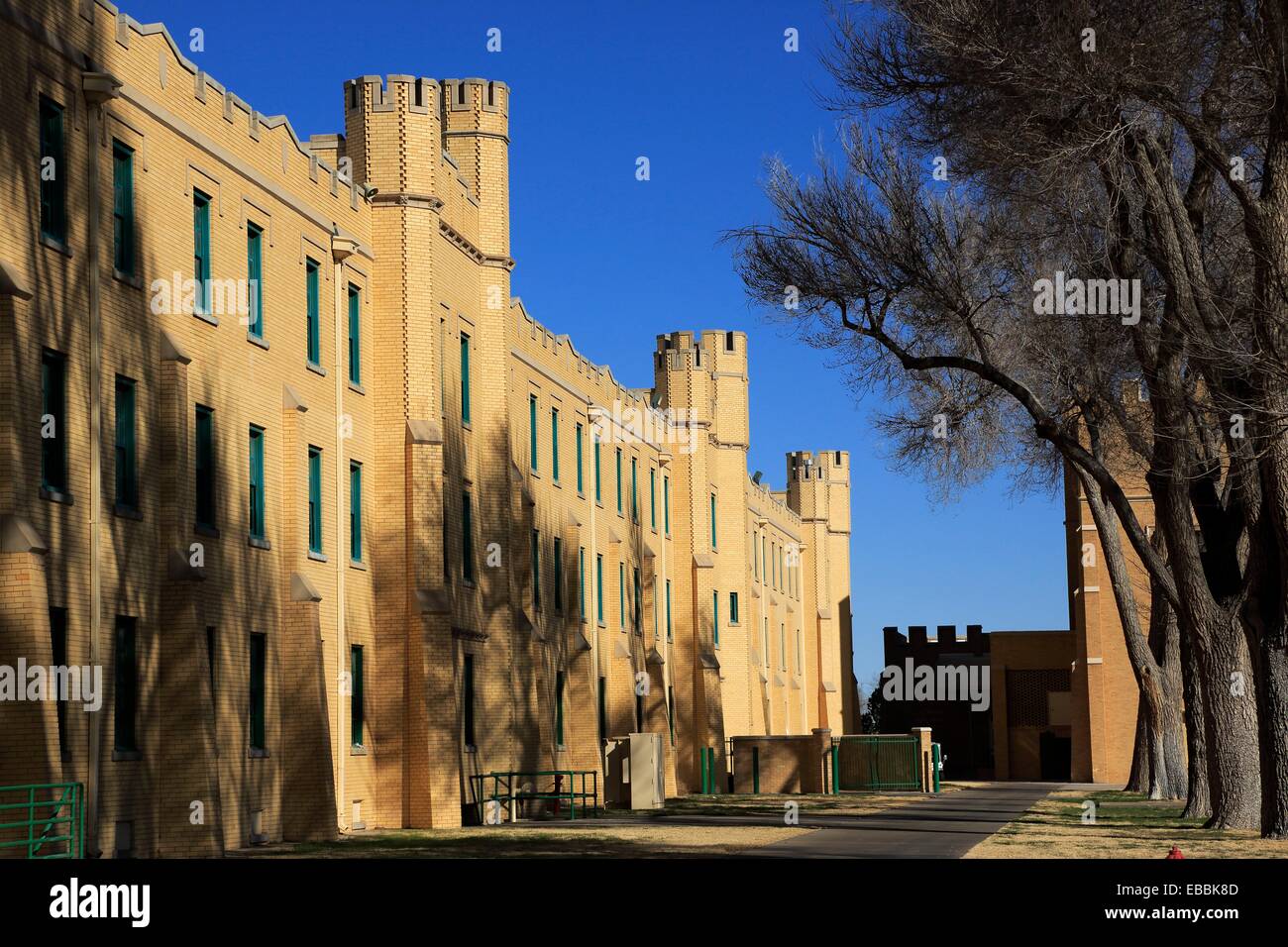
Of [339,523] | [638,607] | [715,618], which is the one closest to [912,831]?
[339,523]

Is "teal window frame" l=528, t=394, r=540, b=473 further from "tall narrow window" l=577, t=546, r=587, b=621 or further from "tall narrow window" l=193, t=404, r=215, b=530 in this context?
"tall narrow window" l=193, t=404, r=215, b=530

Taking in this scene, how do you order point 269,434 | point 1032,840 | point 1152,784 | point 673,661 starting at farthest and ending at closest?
point 673,661, point 1152,784, point 269,434, point 1032,840

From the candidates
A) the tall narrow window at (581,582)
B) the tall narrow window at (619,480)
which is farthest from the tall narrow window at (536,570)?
the tall narrow window at (619,480)

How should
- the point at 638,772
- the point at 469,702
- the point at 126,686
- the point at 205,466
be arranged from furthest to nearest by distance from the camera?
the point at 638,772 < the point at 469,702 < the point at 205,466 < the point at 126,686

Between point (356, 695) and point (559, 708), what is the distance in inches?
515

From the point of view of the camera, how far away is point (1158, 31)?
873 inches

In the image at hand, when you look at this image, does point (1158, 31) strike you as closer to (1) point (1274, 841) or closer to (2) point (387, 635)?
(1) point (1274, 841)

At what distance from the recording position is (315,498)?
29.2 meters

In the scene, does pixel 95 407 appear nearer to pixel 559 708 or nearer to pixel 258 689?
pixel 258 689
